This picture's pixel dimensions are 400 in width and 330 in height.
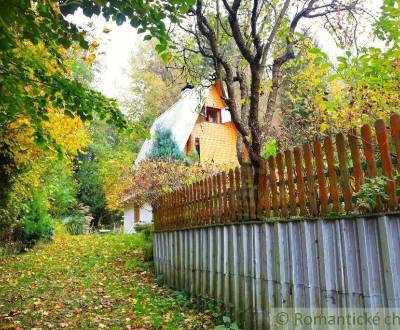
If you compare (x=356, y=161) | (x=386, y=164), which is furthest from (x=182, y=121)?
(x=386, y=164)

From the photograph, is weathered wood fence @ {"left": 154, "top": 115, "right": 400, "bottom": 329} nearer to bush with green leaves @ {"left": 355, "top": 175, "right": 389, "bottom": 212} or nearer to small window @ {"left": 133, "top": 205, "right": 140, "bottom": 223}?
bush with green leaves @ {"left": 355, "top": 175, "right": 389, "bottom": 212}

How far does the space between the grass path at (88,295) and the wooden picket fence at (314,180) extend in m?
1.86

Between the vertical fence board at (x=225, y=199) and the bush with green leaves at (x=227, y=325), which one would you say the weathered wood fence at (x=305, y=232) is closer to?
the vertical fence board at (x=225, y=199)

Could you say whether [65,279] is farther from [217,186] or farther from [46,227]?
[46,227]

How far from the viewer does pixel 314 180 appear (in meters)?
4.14

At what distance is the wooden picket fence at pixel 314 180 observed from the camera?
3.39 m

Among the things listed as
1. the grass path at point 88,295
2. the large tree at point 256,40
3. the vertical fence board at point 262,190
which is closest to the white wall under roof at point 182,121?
the grass path at point 88,295

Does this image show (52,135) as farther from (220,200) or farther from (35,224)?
(35,224)

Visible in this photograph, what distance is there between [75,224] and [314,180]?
81.7 feet

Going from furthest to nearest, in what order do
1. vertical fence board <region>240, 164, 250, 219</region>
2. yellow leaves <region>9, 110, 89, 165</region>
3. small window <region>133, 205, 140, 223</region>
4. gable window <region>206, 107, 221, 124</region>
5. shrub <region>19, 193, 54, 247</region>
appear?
1. small window <region>133, 205, 140, 223</region>
2. gable window <region>206, 107, 221, 124</region>
3. shrub <region>19, 193, 54, 247</region>
4. yellow leaves <region>9, 110, 89, 165</region>
5. vertical fence board <region>240, 164, 250, 219</region>

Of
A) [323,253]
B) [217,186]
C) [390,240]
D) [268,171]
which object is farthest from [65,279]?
[390,240]

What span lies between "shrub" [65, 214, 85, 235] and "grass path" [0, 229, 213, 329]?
12292 millimetres

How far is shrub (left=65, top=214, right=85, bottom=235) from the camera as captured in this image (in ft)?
86.5

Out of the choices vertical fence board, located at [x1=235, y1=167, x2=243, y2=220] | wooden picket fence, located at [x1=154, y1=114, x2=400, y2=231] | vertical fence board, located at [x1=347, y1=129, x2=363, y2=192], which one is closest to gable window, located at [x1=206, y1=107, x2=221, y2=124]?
wooden picket fence, located at [x1=154, y1=114, x2=400, y2=231]
